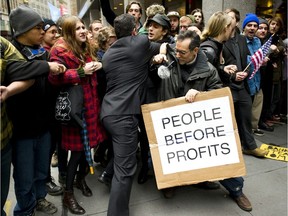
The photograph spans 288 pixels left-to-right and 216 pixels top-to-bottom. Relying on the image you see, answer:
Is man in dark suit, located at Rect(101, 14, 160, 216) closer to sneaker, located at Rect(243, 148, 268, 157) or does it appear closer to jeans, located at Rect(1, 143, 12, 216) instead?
jeans, located at Rect(1, 143, 12, 216)

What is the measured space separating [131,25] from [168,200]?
1.85m

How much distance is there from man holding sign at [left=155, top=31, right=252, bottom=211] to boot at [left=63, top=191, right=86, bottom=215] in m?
1.16

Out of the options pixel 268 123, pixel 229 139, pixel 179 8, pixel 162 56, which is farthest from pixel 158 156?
pixel 179 8

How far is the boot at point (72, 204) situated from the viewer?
291cm

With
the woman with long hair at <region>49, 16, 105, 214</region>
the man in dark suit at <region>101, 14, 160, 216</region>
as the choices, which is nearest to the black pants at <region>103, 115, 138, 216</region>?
the man in dark suit at <region>101, 14, 160, 216</region>

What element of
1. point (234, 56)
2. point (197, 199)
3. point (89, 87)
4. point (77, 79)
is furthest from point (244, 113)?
point (77, 79)

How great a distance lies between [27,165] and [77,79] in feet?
2.82

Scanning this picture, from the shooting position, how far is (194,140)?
263 cm

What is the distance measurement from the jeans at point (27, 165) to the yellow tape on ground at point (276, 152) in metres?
3.03

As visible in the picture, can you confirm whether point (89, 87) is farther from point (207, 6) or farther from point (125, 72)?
point (207, 6)

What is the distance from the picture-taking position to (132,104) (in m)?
2.63

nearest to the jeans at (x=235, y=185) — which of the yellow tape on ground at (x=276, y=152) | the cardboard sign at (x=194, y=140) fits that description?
the cardboard sign at (x=194, y=140)

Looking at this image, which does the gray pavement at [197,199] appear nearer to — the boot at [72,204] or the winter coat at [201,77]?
the boot at [72,204]

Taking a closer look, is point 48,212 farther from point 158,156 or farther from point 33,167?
point 158,156
